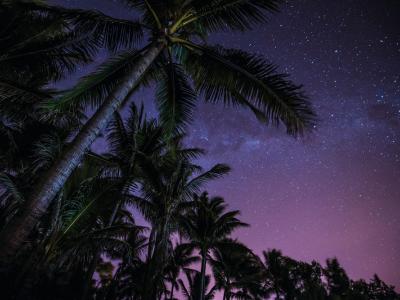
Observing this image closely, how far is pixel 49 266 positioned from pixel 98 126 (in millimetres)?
3851

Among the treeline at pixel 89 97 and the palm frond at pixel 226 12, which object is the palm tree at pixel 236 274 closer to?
the treeline at pixel 89 97

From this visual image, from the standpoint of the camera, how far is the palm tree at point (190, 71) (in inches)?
187

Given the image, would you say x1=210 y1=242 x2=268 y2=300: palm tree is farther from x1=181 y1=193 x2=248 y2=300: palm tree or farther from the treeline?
the treeline

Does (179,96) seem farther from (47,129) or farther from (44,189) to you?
(47,129)

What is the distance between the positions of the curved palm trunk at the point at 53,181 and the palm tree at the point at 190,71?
0.02 metres

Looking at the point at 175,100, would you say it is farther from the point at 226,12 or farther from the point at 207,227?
the point at 207,227

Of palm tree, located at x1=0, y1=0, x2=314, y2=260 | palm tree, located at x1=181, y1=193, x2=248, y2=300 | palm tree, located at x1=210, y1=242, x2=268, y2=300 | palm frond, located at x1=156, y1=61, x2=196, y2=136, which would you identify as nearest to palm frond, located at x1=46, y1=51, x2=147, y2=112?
palm tree, located at x1=0, y1=0, x2=314, y2=260

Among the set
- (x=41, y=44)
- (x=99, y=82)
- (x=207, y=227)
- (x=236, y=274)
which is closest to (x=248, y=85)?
(x=99, y=82)

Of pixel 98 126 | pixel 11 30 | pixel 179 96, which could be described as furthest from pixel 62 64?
pixel 98 126

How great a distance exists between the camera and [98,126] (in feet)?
12.0

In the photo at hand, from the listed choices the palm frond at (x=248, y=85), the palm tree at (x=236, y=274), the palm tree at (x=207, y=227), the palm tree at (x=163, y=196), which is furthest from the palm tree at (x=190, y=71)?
the palm tree at (x=236, y=274)

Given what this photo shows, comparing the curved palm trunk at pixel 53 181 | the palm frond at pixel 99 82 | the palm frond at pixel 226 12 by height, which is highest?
the palm frond at pixel 226 12

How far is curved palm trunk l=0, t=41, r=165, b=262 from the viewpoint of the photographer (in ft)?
8.39

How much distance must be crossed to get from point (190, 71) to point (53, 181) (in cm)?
406
